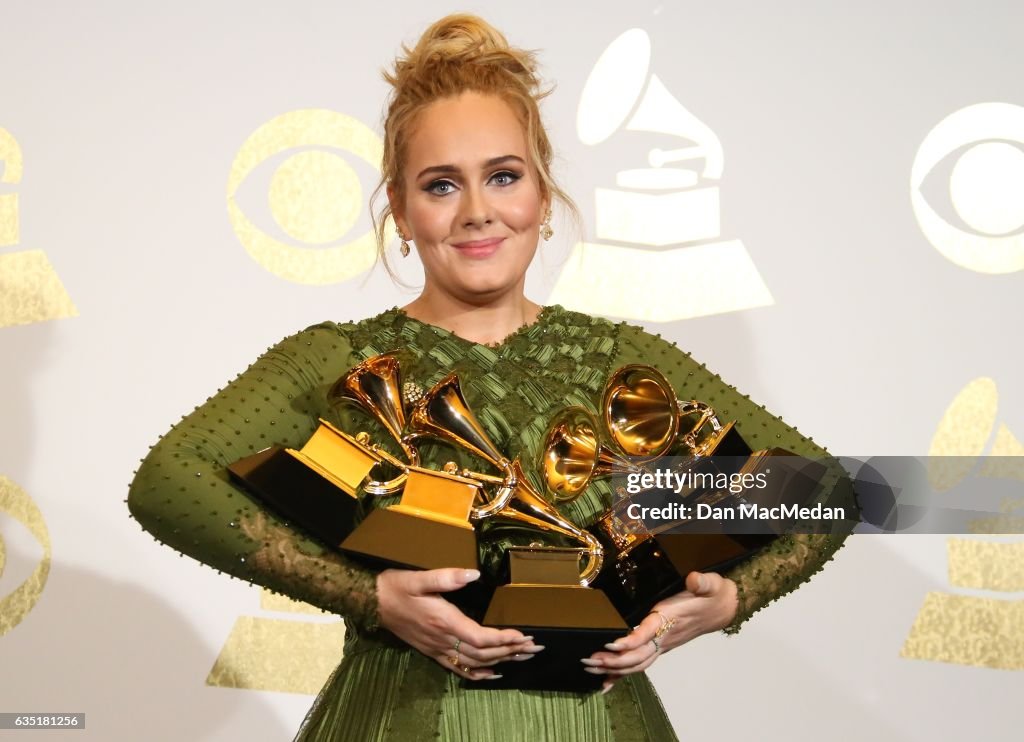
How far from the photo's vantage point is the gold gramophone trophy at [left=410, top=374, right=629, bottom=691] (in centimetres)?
131

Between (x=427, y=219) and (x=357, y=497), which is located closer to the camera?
(x=357, y=497)

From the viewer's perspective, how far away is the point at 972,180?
2525mm

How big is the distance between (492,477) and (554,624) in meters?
0.20

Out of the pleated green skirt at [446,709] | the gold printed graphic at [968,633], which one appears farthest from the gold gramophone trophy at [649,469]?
the gold printed graphic at [968,633]

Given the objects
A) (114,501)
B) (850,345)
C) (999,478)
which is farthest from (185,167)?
(999,478)

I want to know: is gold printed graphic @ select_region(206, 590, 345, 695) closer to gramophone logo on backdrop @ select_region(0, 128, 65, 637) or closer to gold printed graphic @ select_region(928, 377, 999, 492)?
gramophone logo on backdrop @ select_region(0, 128, 65, 637)

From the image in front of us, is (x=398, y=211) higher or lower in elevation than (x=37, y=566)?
higher

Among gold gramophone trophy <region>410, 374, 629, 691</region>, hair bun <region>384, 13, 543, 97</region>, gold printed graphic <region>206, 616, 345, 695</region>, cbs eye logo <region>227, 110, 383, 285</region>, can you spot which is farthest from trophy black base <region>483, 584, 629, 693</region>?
cbs eye logo <region>227, 110, 383, 285</region>

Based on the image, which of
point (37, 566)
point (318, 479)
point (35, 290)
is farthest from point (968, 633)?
point (35, 290)

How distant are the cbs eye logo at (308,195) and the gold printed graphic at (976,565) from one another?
1.15 m

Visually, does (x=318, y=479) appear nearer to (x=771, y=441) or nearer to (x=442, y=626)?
(x=442, y=626)

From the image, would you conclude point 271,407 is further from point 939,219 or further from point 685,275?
point 939,219

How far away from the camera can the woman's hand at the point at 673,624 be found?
1353 mm

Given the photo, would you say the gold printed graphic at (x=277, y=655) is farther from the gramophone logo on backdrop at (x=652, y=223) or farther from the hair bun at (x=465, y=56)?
the hair bun at (x=465, y=56)
